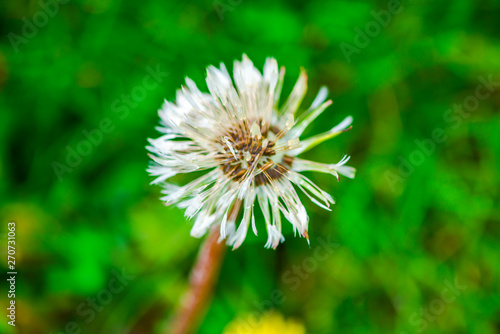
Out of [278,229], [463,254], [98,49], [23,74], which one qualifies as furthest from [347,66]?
[23,74]

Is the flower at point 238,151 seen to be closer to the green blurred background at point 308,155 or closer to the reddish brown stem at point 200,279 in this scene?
the reddish brown stem at point 200,279

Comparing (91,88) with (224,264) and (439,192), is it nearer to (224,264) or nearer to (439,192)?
(224,264)

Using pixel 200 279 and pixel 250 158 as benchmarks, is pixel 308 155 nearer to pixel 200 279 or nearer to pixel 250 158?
pixel 200 279

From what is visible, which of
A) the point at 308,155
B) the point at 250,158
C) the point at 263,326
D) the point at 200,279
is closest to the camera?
the point at 250,158

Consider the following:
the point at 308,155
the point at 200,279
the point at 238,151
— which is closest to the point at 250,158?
the point at 238,151

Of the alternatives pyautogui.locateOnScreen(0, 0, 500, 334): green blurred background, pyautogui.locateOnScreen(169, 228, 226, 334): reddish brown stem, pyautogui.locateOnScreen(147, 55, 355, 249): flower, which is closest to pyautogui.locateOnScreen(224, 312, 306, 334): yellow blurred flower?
pyautogui.locateOnScreen(0, 0, 500, 334): green blurred background

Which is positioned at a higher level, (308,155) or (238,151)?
(238,151)

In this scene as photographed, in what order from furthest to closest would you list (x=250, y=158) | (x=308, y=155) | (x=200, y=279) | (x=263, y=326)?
(x=308, y=155), (x=263, y=326), (x=200, y=279), (x=250, y=158)
